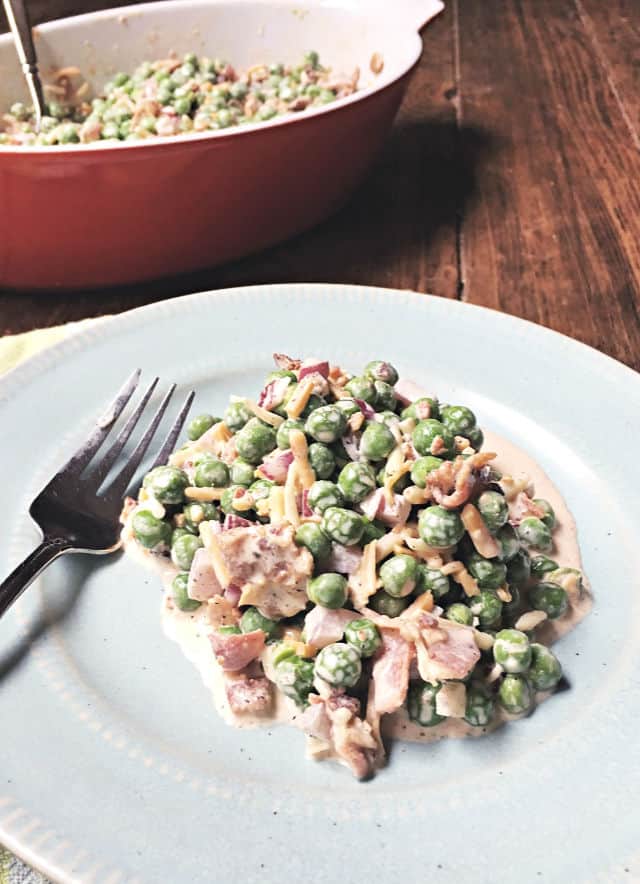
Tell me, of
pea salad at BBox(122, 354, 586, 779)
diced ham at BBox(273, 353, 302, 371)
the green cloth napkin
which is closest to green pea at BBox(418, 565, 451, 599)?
pea salad at BBox(122, 354, 586, 779)

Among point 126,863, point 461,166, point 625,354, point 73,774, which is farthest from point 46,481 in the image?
point 461,166

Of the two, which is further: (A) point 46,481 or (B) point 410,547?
(A) point 46,481

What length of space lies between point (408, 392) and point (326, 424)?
1.06ft

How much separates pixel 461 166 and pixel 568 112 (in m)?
0.66

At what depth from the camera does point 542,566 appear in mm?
1587

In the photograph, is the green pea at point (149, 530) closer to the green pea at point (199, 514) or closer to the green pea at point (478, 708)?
the green pea at point (199, 514)

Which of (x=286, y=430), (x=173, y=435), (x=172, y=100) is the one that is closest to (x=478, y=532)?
(x=286, y=430)

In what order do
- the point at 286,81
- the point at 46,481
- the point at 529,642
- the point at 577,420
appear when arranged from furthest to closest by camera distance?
the point at 286,81, the point at 577,420, the point at 46,481, the point at 529,642

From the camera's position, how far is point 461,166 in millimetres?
3182

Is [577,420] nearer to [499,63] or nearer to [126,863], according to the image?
[126,863]

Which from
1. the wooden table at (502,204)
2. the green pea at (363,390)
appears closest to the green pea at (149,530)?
the green pea at (363,390)

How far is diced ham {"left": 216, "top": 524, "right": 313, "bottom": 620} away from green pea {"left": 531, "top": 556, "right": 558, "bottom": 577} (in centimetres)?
42

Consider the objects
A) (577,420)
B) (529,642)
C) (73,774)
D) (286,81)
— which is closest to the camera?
(73,774)

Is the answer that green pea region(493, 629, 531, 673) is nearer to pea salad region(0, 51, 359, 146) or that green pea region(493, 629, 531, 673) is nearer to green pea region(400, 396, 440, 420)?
green pea region(400, 396, 440, 420)
